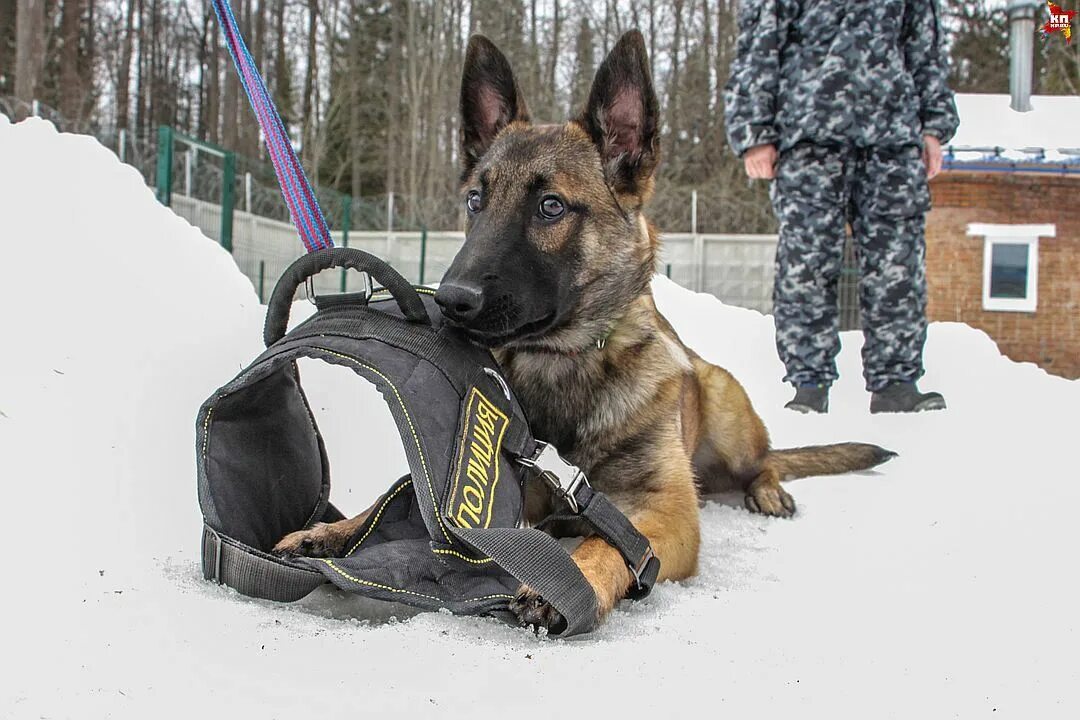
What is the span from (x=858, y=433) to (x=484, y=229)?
114 inches

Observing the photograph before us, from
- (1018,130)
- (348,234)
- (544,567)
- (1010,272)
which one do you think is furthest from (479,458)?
(1018,130)

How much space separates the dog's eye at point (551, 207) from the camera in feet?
8.13

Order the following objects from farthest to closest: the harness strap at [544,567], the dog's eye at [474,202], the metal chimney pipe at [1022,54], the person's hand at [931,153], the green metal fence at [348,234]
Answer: the metal chimney pipe at [1022,54] < the green metal fence at [348,234] < the person's hand at [931,153] < the dog's eye at [474,202] < the harness strap at [544,567]

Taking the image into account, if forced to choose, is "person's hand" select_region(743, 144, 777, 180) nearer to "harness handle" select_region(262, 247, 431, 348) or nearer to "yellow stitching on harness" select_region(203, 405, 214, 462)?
"harness handle" select_region(262, 247, 431, 348)

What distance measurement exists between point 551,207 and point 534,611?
48.9 inches

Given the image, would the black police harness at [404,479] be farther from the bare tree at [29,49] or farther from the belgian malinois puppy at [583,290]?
the bare tree at [29,49]

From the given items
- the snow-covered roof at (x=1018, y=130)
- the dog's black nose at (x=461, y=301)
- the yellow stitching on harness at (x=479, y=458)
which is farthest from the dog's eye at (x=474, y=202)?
the snow-covered roof at (x=1018, y=130)

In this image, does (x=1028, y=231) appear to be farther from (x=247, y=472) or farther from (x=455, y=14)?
(x=455, y=14)

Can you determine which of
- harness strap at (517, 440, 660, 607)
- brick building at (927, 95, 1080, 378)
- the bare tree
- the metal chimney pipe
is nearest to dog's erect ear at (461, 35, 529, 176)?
harness strap at (517, 440, 660, 607)

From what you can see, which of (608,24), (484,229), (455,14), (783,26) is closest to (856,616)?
(484,229)

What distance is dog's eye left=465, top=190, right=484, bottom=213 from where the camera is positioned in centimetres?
261

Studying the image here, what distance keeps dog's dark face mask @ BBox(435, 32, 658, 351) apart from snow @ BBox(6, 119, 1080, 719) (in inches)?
32.1

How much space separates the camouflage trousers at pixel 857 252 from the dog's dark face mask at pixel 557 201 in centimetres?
250

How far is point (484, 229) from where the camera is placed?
Result: 2.38 m
